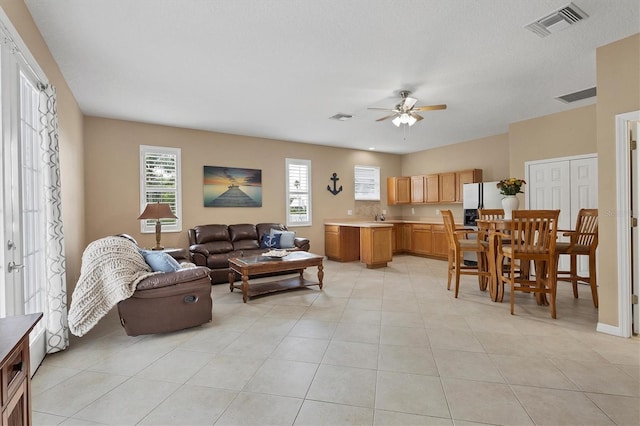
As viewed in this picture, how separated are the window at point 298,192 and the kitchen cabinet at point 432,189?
295 centimetres

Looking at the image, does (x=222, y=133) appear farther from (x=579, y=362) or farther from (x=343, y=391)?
(x=579, y=362)

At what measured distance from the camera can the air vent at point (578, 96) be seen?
404cm

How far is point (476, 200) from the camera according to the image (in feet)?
20.5

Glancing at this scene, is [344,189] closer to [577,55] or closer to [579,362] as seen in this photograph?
[577,55]

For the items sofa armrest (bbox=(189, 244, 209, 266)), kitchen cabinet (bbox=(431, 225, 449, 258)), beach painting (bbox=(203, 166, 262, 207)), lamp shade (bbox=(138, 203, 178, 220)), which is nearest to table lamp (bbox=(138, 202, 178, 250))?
lamp shade (bbox=(138, 203, 178, 220))

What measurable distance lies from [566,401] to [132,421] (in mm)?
2569

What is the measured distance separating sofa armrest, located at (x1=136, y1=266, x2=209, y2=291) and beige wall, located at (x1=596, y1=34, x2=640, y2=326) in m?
3.92

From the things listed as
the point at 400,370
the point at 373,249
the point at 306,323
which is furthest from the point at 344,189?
the point at 400,370

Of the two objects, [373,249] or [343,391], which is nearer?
[343,391]

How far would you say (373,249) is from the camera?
234 inches

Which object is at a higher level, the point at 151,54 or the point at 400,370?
the point at 151,54

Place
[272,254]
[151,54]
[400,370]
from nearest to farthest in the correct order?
1. [400,370]
2. [151,54]
3. [272,254]

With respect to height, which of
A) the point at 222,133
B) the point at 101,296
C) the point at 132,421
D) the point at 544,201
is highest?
the point at 222,133

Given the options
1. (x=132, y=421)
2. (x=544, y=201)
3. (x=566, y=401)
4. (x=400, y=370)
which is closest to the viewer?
(x=132, y=421)
